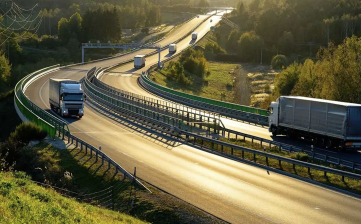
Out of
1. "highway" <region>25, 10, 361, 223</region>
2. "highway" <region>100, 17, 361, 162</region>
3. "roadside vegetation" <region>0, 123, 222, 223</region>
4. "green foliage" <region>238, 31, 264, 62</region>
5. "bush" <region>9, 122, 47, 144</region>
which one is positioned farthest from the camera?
"green foliage" <region>238, 31, 264, 62</region>

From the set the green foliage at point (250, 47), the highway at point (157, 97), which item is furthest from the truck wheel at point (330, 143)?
the green foliage at point (250, 47)

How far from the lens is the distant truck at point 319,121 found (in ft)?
119

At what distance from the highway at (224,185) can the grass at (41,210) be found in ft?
14.9

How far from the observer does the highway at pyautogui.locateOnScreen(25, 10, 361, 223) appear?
2283cm

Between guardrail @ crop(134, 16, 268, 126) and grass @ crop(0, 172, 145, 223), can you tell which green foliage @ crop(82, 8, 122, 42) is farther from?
grass @ crop(0, 172, 145, 223)

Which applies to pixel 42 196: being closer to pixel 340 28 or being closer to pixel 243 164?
pixel 243 164

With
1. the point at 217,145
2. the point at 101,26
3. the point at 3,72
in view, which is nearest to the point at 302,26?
the point at 101,26

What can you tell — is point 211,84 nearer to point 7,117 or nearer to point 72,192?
point 7,117

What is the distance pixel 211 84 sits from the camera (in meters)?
108

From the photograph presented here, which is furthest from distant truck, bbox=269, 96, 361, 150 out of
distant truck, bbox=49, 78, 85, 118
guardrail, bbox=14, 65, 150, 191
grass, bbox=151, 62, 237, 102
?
grass, bbox=151, 62, 237, 102

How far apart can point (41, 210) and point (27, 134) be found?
76.5 ft

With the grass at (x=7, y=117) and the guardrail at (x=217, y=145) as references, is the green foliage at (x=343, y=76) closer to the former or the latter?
the guardrail at (x=217, y=145)

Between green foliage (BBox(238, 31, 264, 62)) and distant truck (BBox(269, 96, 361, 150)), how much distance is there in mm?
108672

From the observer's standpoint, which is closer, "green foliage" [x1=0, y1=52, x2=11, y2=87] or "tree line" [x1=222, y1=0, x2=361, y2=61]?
"green foliage" [x1=0, y1=52, x2=11, y2=87]
